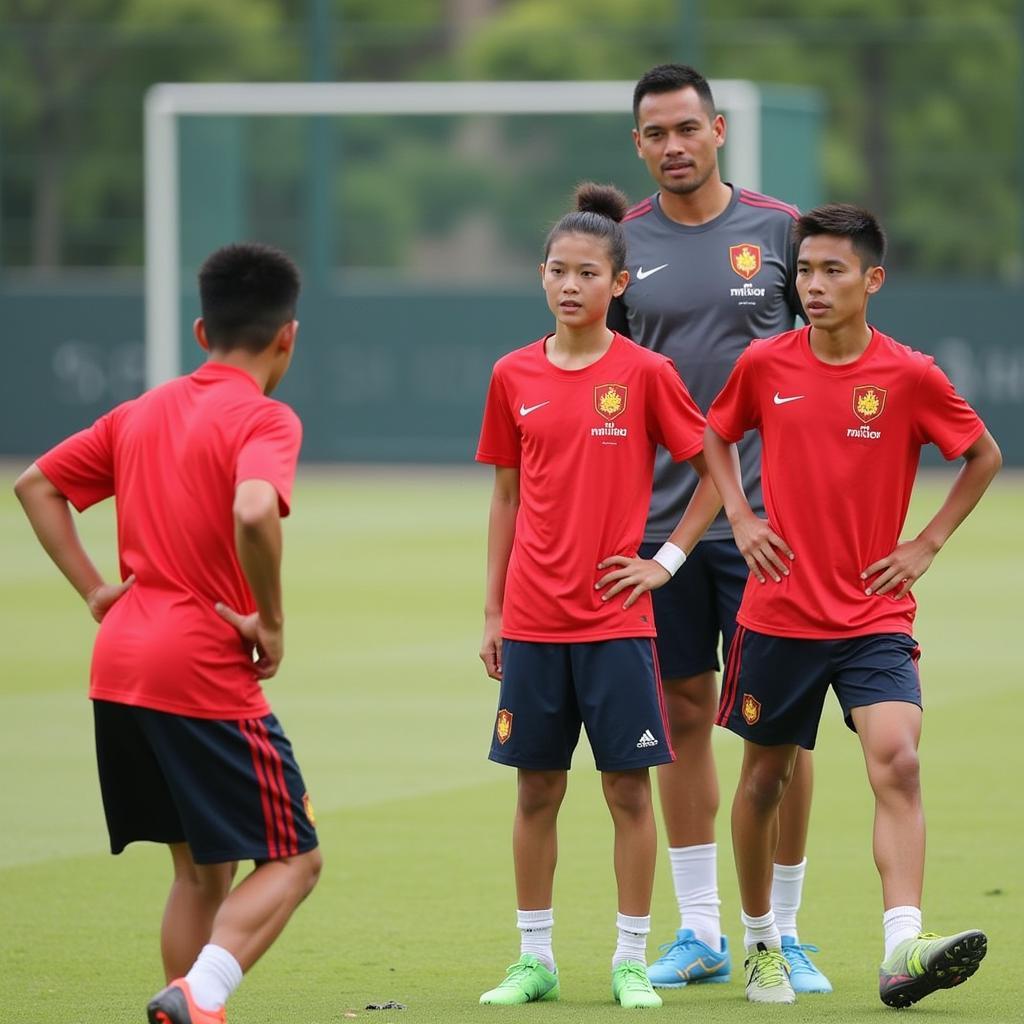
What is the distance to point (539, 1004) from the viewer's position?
5.80 metres

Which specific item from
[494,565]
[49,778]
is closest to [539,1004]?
[494,565]

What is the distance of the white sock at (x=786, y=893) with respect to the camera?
628 centimetres

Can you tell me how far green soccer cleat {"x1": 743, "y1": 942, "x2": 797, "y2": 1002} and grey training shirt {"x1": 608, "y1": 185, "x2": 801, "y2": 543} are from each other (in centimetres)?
120

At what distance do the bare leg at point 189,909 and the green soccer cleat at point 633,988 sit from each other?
3.80 ft

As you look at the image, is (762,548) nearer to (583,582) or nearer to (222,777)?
(583,582)

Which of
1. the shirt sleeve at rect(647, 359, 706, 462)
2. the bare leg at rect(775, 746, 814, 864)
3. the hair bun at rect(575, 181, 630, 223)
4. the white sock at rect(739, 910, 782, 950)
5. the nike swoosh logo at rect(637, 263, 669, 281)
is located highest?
the hair bun at rect(575, 181, 630, 223)

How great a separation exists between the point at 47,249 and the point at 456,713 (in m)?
21.2

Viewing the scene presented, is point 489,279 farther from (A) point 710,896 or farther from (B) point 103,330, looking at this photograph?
(A) point 710,896

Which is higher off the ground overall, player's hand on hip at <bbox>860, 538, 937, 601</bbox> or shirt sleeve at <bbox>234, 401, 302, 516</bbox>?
shirt sleeve at <bbox>234, 401, 302, 516</bbox>

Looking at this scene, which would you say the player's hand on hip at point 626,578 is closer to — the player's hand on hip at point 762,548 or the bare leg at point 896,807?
the player's hand on hip at point 762,548

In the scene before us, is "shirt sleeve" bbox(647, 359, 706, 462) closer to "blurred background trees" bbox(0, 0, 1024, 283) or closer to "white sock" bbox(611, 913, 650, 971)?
"white sock" bbox(611, 913, 650, 971)

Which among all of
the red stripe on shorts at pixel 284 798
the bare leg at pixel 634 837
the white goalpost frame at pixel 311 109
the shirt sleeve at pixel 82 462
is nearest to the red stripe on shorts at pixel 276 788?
the red stripe on shorts at pixel 284 798

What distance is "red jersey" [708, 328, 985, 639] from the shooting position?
19.1 ft

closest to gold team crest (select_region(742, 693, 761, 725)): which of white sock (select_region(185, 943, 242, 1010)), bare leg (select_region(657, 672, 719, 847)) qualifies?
bare leg (select_region(657, 672, 719, 847))
